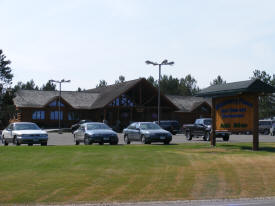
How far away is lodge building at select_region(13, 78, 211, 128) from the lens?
2630 inches

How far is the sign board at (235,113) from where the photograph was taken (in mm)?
23578

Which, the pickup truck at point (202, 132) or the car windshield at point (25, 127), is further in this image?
the pickup truck at point (202, 132)

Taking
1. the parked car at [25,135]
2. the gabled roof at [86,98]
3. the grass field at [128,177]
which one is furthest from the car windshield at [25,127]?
the gabled roof at [86,98]

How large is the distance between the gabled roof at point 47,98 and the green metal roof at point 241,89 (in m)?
44.4

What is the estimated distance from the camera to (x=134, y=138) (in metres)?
29.9

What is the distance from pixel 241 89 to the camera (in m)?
22.8

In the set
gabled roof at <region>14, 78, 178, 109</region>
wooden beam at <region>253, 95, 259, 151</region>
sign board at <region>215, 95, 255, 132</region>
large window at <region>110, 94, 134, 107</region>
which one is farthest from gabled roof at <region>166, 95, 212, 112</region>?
wooden beam at <region>253, 95, 259, 151</region>

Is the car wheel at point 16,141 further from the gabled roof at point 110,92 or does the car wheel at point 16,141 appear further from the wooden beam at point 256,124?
the gabled roof at point 110,92

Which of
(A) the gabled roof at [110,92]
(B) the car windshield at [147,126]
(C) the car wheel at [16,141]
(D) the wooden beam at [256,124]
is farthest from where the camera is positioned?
(A) the gabled roof at [110,92]

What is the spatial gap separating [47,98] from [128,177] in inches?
2314

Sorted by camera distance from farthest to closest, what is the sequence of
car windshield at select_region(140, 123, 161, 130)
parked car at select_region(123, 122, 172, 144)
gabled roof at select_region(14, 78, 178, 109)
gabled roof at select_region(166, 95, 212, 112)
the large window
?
gabled roof at select_region(166, 95, 212, 112) → the large window → gabled roof at select_region(14, 78, 178, 109) → car windshield at select_region(140, 123, 161, 130) → parked car at select_region(123, 122, 172, 144)

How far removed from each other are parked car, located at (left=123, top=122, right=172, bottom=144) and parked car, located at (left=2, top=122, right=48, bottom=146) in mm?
5721

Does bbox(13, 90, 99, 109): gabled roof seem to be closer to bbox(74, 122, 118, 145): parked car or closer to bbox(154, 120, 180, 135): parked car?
bbox(154, 120, 180, 135): parked car

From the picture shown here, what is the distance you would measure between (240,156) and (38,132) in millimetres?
12711
